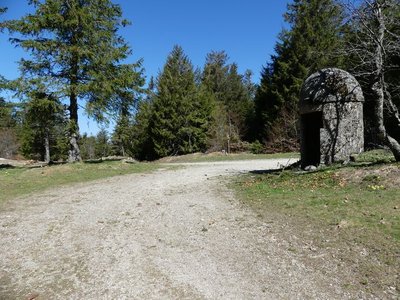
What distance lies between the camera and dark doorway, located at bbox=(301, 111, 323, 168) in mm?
13258

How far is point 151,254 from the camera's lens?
5582mm

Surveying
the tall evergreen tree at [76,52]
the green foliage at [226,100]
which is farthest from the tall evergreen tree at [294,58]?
the tall evergreen tree at [76,52]

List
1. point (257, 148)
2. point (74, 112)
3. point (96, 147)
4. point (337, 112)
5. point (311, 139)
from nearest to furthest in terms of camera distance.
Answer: point (337, 112) → point (311, 139) → point (74, 112) → point (257, 148) → point (96, 147)

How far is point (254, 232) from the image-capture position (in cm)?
636

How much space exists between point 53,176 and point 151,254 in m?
11.3

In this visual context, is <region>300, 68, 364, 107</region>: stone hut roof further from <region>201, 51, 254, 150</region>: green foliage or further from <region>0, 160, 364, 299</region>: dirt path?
<region>201, 51, 254, 150</region>: green foliage

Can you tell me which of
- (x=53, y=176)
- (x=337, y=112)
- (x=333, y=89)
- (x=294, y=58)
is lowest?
(x=53, y=176)

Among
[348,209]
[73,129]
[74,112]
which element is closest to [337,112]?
[348,209]

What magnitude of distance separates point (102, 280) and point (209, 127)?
107 feet

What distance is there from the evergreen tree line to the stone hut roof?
41cm

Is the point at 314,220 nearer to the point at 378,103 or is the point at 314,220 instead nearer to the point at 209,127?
the point at 378,103

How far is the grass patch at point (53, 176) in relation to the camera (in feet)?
41.7

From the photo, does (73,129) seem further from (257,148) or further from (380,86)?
(257,148)

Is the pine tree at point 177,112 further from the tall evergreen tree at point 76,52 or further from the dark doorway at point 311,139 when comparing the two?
the dark doorway at point 311,139
